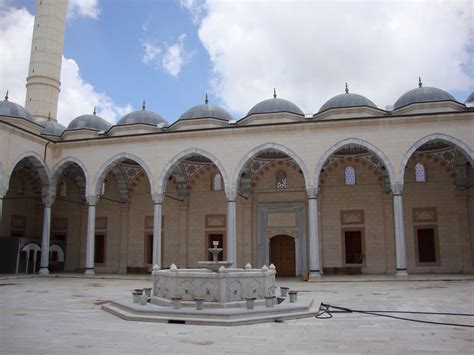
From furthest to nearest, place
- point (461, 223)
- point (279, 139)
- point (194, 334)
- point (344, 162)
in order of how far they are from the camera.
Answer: point (344, 162)
point (461, 223)
point (279, 139)
point (194, 334)

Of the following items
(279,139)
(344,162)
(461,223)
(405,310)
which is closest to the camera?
(405,310)

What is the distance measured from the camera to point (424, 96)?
16.2 m

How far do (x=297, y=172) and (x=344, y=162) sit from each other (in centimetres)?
183

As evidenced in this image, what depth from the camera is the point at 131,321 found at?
21.8 feet

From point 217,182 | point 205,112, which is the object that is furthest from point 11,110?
point 217,182

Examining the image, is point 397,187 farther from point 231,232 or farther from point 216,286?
point 216,286

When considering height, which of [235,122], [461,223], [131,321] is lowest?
[131,321]

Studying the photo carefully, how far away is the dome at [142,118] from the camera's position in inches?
729

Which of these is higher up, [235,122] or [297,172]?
[235,122]

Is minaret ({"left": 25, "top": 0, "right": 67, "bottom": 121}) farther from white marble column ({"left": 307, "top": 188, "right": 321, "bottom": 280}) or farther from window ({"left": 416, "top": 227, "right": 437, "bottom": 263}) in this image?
window ({"left": 416, "top": 227, "right": 437, "bottom": 263})

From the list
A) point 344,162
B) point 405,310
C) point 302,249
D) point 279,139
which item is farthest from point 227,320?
point 344,162

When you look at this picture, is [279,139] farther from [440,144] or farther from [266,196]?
[440,144]

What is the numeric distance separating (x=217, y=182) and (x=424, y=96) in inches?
336

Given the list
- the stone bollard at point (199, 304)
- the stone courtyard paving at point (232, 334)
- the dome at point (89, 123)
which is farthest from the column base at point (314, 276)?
the dome at point (89, 123)
